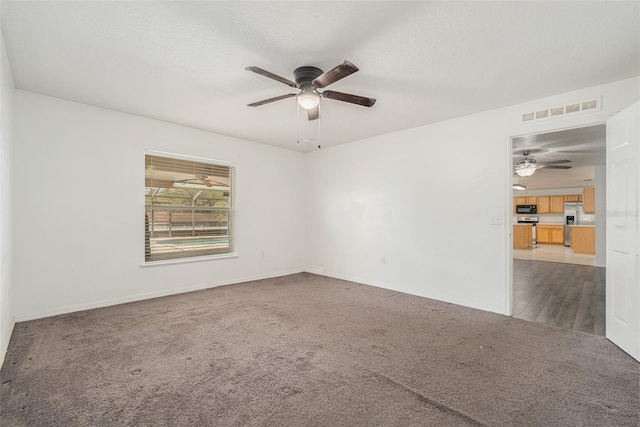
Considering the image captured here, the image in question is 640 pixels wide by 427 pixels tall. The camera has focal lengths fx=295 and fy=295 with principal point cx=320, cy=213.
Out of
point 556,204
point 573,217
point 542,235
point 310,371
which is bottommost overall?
point 310,371

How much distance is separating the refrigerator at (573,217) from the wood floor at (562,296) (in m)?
4.74

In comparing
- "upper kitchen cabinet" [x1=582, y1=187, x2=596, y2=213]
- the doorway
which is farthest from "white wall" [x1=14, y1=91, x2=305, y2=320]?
"upper kitchen cabinet" [x1=582, y1=187, x2=596, y2=213]

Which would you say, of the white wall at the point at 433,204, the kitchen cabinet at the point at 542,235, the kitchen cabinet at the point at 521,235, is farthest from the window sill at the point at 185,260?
the kitchen cabinet at the point at 542,235

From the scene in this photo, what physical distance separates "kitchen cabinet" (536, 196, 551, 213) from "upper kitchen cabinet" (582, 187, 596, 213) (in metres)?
1.33

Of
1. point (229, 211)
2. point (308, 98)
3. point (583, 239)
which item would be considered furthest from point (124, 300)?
point (583, 239)

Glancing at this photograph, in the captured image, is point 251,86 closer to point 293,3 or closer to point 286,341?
point 293,3

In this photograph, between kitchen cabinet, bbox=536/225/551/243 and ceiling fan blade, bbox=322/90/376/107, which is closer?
ceiling fan blade, bbox=322/90/376/107

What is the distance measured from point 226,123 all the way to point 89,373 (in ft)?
11.4

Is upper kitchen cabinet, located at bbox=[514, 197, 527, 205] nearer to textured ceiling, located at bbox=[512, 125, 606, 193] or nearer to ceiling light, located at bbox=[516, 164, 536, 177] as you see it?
textured ceiling, located at bbox=[512, 125, 606, 193]

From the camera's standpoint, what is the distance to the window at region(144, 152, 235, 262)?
445cm

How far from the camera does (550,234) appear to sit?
11.5 metres

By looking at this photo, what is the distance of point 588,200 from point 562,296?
7705mm

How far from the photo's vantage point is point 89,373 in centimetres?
229

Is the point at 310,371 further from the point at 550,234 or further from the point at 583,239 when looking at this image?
the point at 550,234
